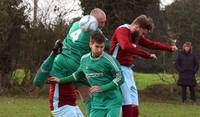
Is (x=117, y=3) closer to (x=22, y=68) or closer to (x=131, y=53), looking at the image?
(x=22, y=68)

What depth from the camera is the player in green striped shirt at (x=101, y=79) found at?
24.4 ft

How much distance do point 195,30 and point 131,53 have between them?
20692 millimetres

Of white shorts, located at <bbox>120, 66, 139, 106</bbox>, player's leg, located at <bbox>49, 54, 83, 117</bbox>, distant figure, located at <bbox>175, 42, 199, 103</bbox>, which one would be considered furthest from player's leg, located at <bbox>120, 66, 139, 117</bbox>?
distant figure, located at <bbox>175, 42, 199, 103</bbox>

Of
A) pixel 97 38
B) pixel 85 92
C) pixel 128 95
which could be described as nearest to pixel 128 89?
pixel 128 95

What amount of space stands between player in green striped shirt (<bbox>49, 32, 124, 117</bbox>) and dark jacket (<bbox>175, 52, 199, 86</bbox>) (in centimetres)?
1198

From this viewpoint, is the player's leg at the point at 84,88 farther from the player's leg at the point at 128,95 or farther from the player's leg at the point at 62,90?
the player's leg at the point at 128,95

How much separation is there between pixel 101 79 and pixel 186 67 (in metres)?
12.4

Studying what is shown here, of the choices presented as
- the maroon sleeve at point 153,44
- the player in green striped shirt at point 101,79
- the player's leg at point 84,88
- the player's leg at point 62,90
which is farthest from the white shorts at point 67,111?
the maroon sleeve at point 153,44

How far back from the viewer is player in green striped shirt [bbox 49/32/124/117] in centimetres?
743

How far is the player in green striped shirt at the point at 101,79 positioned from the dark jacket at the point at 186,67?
11978 millimetres

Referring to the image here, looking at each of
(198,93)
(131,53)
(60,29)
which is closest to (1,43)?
(60,29)

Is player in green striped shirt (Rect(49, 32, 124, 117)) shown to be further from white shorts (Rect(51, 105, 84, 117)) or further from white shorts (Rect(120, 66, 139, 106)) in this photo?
white shorts (Rect(120, 66, 139, 106))

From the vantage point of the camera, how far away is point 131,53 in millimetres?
8094

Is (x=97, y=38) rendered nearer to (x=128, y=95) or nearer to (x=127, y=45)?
(x=127, y=45)
